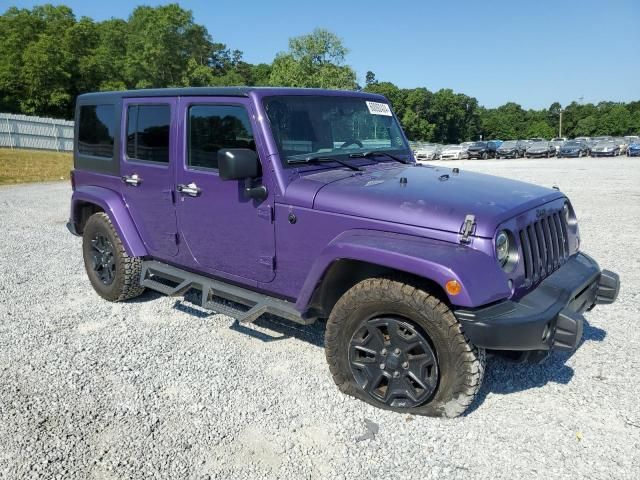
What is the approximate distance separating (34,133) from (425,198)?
31.5 meters

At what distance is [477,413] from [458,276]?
3.47 ft

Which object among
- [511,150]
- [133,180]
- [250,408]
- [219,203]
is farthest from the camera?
A: [511,150]

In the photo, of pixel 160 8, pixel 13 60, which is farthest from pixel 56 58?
pixel 160 8

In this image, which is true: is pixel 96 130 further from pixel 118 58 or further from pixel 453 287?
pixel 118 58

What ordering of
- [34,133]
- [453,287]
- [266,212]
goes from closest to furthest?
[453,287], [266,212], [34,133]

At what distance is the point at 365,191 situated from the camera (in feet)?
10.5

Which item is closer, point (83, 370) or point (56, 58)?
point (83, 370)

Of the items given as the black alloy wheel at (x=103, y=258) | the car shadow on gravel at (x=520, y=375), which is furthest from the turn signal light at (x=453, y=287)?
the black alloy wheel at (x=103, y=258)

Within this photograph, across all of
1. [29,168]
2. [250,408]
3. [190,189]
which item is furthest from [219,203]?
[29,168]

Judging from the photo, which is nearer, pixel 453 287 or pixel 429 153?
pixel 453 287

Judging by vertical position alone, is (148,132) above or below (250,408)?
above

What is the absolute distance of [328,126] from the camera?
3906 mm

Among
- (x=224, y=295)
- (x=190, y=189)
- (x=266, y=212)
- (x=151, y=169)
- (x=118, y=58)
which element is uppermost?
(x=118, y=58)

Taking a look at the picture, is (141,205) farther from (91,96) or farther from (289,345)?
(289,345)
